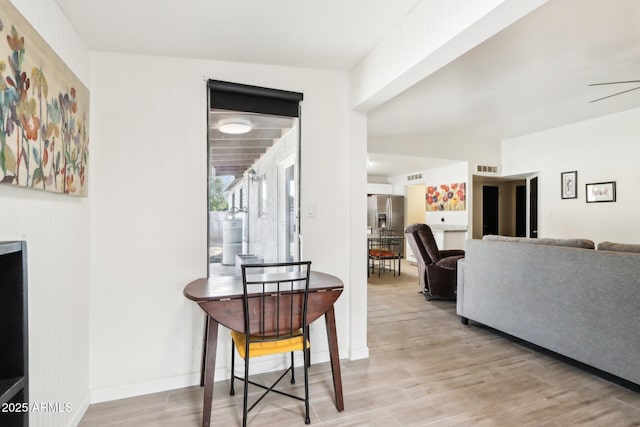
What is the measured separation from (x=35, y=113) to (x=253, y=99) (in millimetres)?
1372

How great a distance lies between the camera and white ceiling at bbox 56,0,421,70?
173 centimetres

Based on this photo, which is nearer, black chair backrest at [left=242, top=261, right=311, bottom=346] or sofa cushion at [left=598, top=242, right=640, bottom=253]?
black chair backrest at [left=242, top=261, right=311, bottom=346]

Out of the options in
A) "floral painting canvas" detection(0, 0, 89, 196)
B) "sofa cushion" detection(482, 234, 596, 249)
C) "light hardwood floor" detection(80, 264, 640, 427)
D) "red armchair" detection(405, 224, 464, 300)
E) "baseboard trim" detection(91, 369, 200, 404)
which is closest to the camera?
"floral painting canvas" detection(0, 0, 89, 196)

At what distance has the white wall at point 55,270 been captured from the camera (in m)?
1.37

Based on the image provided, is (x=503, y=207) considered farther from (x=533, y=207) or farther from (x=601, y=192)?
(x=601, y=192)

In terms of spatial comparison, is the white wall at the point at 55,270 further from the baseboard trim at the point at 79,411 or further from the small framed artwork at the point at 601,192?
the small framed artwork at the point at 601,192

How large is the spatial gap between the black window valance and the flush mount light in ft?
0.34

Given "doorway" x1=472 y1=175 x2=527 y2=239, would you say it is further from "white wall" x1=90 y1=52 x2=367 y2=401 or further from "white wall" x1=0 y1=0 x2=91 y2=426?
"white wall" x1=0 y1=0 x2=91 y2=426

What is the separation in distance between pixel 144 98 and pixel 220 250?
116 cm

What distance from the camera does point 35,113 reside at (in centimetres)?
135

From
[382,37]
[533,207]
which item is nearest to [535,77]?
[382,37]

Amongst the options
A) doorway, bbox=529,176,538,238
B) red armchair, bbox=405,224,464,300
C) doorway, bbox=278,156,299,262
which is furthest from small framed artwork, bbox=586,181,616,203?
doorway, bbox=278,156,299,262

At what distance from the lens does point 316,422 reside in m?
1.85

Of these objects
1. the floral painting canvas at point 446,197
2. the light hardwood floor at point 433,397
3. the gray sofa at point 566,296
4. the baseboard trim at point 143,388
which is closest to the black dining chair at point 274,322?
the light hardwood floor at point 433,397
